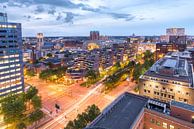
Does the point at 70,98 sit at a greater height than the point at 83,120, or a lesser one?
lesser

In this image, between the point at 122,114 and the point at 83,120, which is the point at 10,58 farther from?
the point at 122,114

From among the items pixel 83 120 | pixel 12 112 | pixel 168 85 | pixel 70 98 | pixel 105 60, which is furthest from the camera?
pixel 105 60

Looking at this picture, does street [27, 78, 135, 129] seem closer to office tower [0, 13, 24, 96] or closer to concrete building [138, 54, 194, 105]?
office tower [0, 13, 24, 96]

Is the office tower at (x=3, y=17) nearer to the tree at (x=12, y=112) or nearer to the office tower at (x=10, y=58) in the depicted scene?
the office tower at (x=10, y=58)

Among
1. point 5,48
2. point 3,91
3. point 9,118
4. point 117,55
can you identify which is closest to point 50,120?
point 9,118

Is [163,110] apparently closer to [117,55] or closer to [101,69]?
[101,69]

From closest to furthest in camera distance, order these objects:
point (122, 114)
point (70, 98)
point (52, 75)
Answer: point (122, 114) → point (70, 98) → point (52, 75)

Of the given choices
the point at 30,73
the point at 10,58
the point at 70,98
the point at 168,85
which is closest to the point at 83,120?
the point at 70,98
